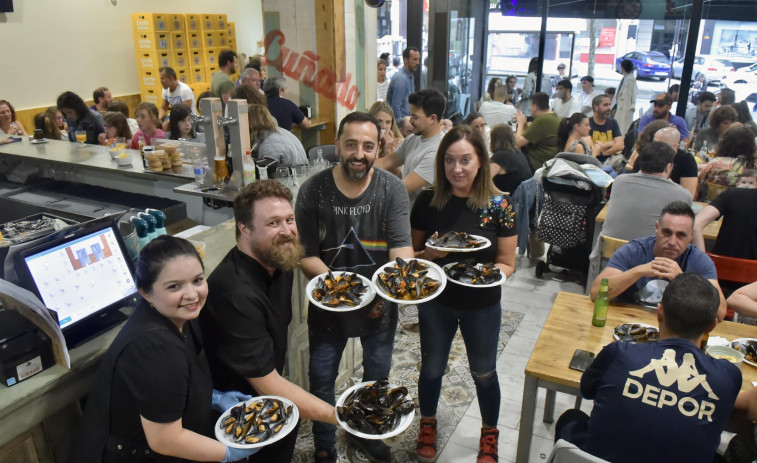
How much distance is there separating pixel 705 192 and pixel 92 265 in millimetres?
4650

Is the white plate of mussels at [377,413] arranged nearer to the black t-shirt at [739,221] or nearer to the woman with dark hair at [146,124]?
the black t-shirt at [739,221]

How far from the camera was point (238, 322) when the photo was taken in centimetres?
180

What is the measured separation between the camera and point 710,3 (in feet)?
23.7

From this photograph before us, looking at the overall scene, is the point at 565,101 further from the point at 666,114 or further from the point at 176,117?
the point at 176,117

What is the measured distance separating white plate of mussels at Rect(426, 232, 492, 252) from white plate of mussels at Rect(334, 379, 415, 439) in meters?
0.66

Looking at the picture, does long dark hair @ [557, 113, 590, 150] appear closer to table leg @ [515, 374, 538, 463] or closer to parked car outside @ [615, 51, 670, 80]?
parked car outside @ [615, 51, 670, 80]

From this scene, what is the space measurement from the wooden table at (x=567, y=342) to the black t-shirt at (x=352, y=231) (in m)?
0.68

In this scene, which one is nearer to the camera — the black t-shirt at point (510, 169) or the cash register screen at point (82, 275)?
the cash register screen at point (82, 275)

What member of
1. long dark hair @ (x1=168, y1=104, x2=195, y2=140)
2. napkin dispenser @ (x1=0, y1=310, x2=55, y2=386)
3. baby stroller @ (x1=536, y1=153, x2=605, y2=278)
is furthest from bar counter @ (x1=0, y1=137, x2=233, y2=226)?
baby stroller @ (x1=536, y1=153, x2=605, y2=278)

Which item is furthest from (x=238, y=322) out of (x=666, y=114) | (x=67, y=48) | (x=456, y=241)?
(x=67, y=48)

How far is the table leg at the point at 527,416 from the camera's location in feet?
7.18

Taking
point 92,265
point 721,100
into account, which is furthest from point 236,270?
point 721,100

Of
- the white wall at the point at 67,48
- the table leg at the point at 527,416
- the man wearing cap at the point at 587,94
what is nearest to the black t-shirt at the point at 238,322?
the table leg at the point at 527,416

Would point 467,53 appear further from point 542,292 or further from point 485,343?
point 485,343
